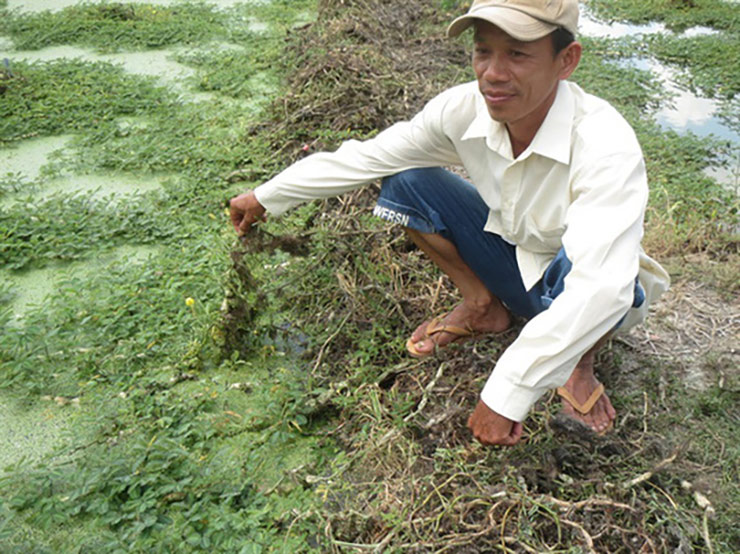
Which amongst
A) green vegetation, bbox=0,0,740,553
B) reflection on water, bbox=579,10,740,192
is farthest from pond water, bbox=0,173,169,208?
reflection on water, bbox=579,10,740,192

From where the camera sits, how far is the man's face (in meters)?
1.77

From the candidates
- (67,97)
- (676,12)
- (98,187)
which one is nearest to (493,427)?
(98,187)

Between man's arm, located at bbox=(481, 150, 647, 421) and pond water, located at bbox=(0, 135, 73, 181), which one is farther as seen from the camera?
pond water, located at bbox=(0, 135, 73, 181)

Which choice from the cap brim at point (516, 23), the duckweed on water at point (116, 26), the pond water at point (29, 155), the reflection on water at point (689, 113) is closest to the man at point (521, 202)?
the cap brim at point (516, 23)

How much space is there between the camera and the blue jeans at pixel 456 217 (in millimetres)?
2293

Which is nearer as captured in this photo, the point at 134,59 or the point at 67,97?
the point at 67,97

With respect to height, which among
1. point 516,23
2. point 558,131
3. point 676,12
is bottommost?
point 676,12

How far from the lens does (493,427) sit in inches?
64.4

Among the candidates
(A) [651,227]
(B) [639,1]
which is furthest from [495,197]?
(B) [639,1]

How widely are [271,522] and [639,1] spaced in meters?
6.53

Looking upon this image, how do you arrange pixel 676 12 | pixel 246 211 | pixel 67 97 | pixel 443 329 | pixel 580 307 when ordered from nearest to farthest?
1. pixel 580 307
2. pixel 246 211
3. pixel 443 329
4. pixel 67 97
5. pixel 676 12

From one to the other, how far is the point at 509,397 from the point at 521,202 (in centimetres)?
66

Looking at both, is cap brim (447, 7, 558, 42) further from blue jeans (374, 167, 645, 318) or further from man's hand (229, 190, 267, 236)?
man's hand (229, 190, 267, 236)

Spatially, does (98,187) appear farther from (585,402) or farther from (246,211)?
(585,402)
